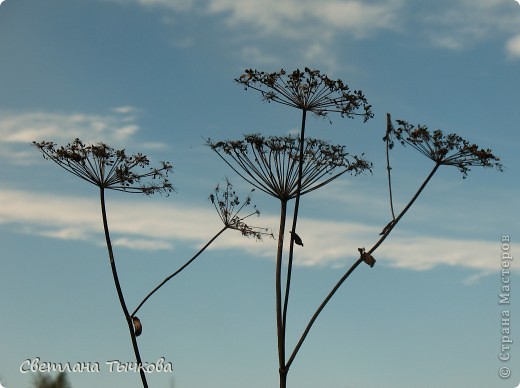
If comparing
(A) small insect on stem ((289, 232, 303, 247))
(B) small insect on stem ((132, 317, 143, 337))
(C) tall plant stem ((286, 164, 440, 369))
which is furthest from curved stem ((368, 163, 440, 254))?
(B) small insect on stem ((132, 317, 143, 337))

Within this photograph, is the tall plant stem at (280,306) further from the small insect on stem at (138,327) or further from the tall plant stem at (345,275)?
the small insect on stem at (138,327)

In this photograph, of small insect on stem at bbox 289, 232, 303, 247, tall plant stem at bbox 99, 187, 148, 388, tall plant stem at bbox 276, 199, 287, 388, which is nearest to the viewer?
tall plant stem at bbox 276, 199, 287, 388

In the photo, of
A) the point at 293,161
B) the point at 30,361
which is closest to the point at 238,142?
the point at 293,161

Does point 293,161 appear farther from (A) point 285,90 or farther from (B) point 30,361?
(B) point 30,361

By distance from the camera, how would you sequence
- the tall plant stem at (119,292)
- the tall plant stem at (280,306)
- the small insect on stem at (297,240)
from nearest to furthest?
the tall plant stem at (280,306) → the small insect on stem at (297,240) → the tall plant stem at (119,292)

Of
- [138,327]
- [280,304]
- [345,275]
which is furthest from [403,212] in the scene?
[138,327]

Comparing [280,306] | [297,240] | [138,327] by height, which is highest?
[297,240]

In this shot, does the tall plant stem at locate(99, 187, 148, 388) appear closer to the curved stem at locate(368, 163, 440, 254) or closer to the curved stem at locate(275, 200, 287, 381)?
the curved stem at locate(275, 200, 287, 381)

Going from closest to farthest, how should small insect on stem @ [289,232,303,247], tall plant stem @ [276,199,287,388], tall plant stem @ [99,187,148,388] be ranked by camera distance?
1. tall plant stem @ [276,199,287,388]
2. small insect on stem @ [289,232,303,247]
3. tall plant stem @ [99,187,148,388]

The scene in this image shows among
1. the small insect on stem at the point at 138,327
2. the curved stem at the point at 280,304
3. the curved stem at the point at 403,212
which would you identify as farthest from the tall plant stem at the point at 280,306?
the small insect on stem at the point at 138,327

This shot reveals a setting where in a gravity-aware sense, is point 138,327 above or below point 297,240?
below

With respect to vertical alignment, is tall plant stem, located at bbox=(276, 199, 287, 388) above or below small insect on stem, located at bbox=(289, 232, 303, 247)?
below

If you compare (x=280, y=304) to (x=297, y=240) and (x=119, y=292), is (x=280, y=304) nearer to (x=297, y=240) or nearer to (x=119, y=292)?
(x=297, y=240)

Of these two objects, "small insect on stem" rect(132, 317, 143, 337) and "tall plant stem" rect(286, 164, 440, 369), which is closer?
"tall plant stem" rect(286, 164, 440, 369)
